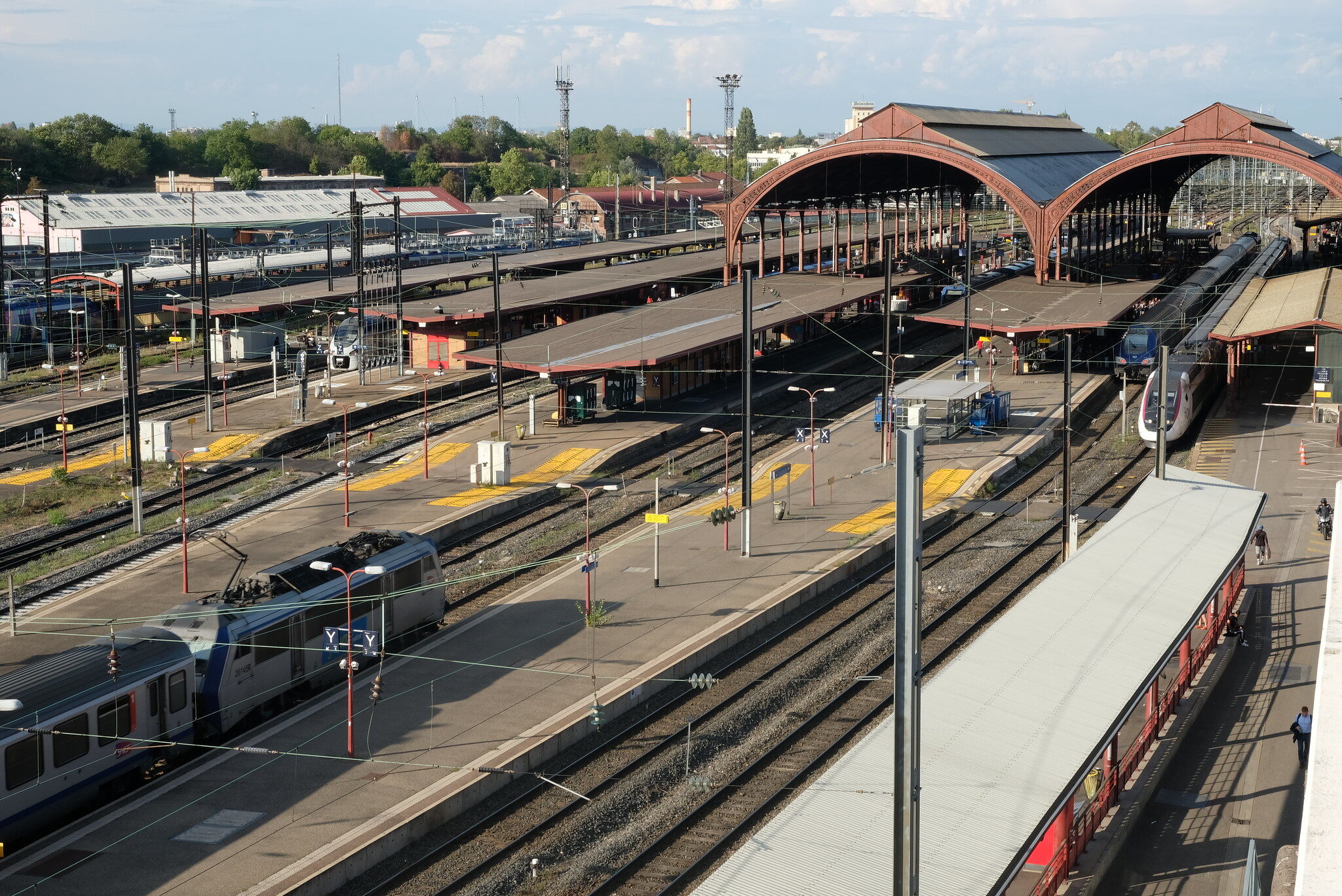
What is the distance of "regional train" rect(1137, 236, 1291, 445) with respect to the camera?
4709cm

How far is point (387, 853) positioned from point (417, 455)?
28678 mm

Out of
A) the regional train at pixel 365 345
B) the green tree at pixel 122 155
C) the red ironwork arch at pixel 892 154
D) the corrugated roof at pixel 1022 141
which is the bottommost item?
the regional train at pixel 365 345

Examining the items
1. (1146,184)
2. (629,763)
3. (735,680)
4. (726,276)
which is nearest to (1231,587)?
(735,680)

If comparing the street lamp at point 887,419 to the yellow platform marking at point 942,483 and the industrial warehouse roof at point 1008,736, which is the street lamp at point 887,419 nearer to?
the yellow platform marking at point 942,483

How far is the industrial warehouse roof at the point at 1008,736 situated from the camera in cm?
1600

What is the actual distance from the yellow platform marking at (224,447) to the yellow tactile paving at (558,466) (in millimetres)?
11414

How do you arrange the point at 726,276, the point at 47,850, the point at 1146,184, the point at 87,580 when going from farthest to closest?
the point at 1146,184, the point at 726,276, the point at 87,580, the point at 47,850

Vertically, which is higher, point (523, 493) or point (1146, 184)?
point (1146, 184)

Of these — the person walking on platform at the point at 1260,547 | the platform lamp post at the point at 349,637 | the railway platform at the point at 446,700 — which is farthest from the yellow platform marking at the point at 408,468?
the person walking on platform at the point at 1260,547

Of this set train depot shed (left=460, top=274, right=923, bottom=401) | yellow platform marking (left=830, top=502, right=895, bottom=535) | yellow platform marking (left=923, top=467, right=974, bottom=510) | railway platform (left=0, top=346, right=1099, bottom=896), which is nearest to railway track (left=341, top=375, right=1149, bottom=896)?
railway platform (left=0, top=346, right=1099, bottom=896)

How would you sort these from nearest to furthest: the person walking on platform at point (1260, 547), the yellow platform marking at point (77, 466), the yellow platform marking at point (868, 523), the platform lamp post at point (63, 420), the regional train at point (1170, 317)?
the person walking on platform at point (1260, 547), the yellow platform marking at point (868, 523), the yellow platform marking at point (77, 466), the platform lamp post at point (63, 420), the regional train at point (1170, 317)

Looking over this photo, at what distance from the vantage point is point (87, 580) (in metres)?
34.2

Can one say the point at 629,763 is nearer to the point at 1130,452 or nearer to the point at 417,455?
the point at 417,455

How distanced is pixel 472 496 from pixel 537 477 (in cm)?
289
